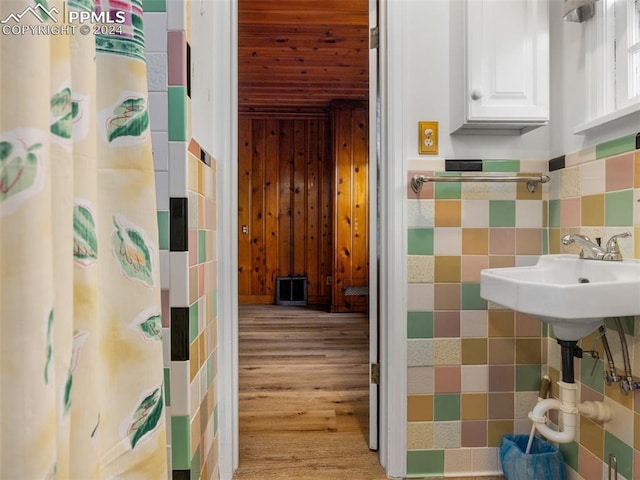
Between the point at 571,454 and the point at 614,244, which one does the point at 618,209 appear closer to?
the point at 614,244

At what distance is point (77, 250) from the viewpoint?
18.1 inches

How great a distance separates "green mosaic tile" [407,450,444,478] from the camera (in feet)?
5.29

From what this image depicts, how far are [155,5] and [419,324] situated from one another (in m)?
1.40

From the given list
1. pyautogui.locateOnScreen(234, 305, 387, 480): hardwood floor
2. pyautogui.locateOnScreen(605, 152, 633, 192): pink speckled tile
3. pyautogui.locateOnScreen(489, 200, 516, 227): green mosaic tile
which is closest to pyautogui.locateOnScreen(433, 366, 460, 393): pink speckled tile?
pyautogui.locateOnScreen(234, 305, 387, 480): hardwood floor

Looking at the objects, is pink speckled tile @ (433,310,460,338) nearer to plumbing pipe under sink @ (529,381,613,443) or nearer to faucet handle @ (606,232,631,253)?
plumbing pipe under sink @ (529,381,613,443)

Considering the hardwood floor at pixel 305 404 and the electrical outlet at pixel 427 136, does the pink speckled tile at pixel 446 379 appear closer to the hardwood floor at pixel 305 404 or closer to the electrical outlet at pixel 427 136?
the hardwood floor at pixel 305 404

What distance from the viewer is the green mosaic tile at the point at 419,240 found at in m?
1.61

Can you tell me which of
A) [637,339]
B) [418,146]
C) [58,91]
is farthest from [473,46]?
[58,91]

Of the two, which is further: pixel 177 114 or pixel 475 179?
pixel 475 179

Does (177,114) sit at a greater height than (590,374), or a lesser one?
greater

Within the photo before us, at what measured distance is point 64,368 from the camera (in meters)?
0.42

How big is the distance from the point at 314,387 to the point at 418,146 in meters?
1.63

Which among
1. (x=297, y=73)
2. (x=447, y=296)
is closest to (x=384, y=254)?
(x=447, y=296)

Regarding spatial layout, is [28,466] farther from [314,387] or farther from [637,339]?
[314,387]
